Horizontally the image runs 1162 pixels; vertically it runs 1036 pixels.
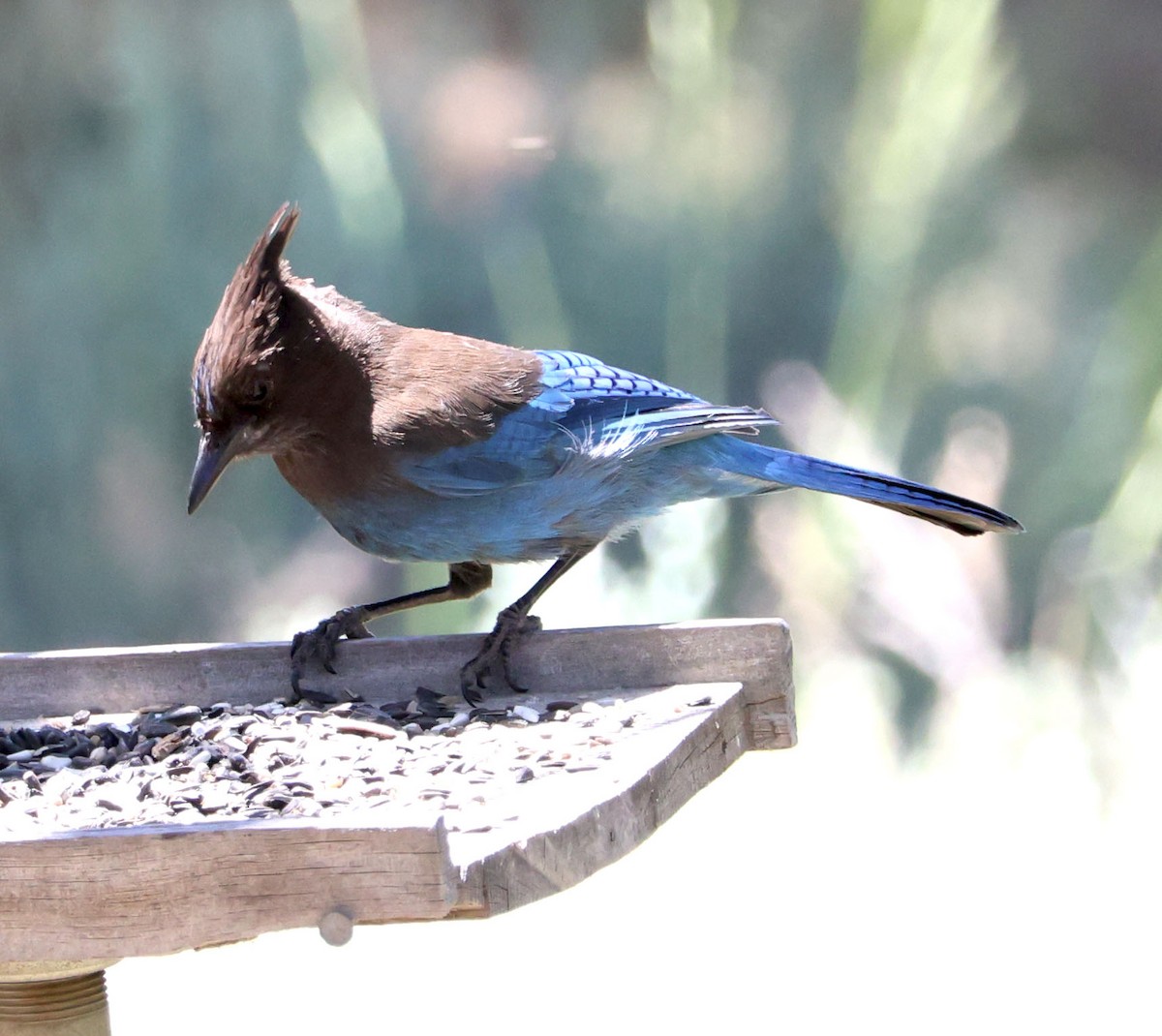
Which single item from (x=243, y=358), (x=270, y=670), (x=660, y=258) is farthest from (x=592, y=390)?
(x=660, y=258)

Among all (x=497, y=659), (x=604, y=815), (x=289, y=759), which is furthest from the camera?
(x=497, y=659)

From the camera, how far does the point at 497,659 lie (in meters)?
2.73

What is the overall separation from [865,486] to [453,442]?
844 mm

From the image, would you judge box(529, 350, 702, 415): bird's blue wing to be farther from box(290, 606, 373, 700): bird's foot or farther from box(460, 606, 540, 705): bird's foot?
box(290, 606, 373, 700): bird's foot

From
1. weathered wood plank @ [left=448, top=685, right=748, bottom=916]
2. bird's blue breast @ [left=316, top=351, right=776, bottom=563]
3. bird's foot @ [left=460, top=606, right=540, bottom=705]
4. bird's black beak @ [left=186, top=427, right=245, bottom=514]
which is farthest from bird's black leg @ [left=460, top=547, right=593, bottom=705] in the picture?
bird's black beak @ [left=186, top=427, right=245, bottom=514]

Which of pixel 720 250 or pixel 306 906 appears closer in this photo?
pixel 306 906

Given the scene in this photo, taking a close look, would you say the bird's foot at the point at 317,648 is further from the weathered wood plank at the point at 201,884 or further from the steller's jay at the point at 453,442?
the weathered wood plank at the point at 201,884

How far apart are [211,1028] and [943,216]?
3099 millimetres

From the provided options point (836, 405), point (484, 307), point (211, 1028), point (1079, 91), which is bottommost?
point (211, 1028)

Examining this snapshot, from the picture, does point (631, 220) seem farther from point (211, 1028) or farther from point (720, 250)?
point (211, 1028)

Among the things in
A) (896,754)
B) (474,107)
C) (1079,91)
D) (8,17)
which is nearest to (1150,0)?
(1079,91)

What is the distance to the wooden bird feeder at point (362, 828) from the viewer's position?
154 centimetres

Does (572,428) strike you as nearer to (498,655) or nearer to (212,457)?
(498,655)

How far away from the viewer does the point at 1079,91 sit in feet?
14.2
